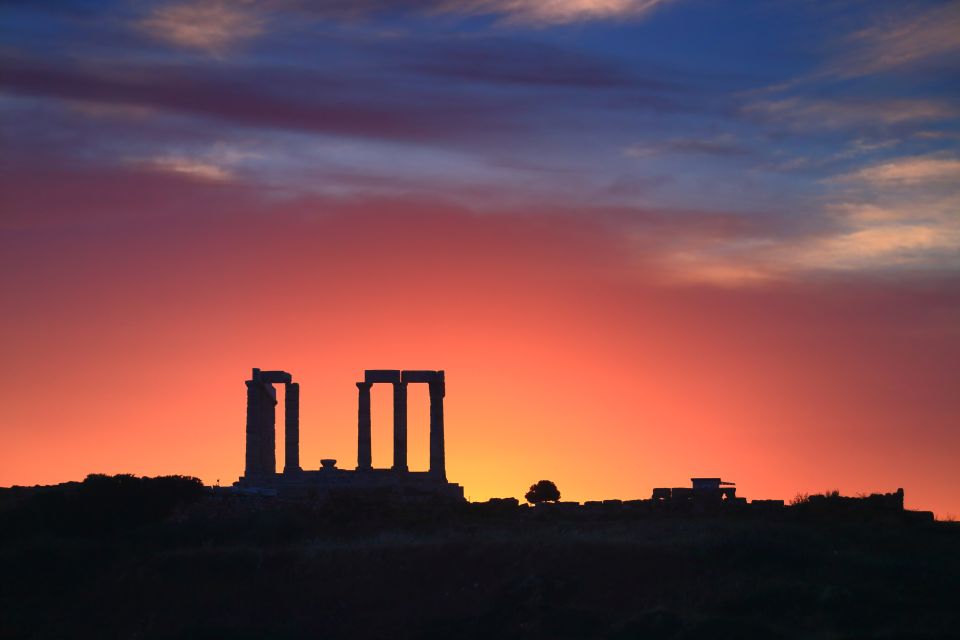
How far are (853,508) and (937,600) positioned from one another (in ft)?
50.8

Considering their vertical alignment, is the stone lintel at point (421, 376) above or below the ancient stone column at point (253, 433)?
above

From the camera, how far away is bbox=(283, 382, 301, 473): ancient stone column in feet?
298

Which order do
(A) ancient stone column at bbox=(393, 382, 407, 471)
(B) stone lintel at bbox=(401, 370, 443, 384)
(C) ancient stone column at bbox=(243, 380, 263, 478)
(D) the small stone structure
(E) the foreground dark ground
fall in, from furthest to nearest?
(A) ancient stone column at bbox=(393, 382, 407, 471) < (B) stone lintel at bbox=(401, 370, 443, 384) < (C) ancient stone column at bbox=(243, 380, 263, 478) < (D) the small stone structure < (E) the foreground dark ground

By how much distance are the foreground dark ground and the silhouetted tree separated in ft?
35.9

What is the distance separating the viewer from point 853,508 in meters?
76.4

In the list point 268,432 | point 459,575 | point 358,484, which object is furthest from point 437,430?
point 459,575

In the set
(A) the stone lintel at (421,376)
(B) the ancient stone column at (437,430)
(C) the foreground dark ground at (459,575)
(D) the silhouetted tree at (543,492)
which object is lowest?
(C) the foreground dark ground at (459,575)

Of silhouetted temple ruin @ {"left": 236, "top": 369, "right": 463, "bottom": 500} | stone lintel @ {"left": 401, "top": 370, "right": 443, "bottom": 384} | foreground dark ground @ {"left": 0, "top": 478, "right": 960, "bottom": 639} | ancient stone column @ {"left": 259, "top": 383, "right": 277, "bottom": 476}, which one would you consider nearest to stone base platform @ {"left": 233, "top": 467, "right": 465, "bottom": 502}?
silhouetted temple ruin @ {"left": 236, "top": 369, "right": 463, "bottom": 500}

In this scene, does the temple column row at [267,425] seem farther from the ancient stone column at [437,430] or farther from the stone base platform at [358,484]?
the ancient stone column at [437,430]

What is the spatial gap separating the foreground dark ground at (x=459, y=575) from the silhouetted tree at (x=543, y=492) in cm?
1095

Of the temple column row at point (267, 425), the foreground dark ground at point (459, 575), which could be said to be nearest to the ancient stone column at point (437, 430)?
the temple column row at point (267, 425)

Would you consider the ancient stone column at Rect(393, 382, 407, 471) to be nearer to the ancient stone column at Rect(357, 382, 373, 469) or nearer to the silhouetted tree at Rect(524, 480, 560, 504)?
the ancient stone column at Rect(357, 382, 373, 469)

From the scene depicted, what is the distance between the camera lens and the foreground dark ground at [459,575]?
200ft

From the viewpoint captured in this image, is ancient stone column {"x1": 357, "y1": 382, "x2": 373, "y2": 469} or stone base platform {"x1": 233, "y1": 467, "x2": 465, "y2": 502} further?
ancient stone column {"x1": 357, "y1": 382, "x2": 373, "y2": 469}
